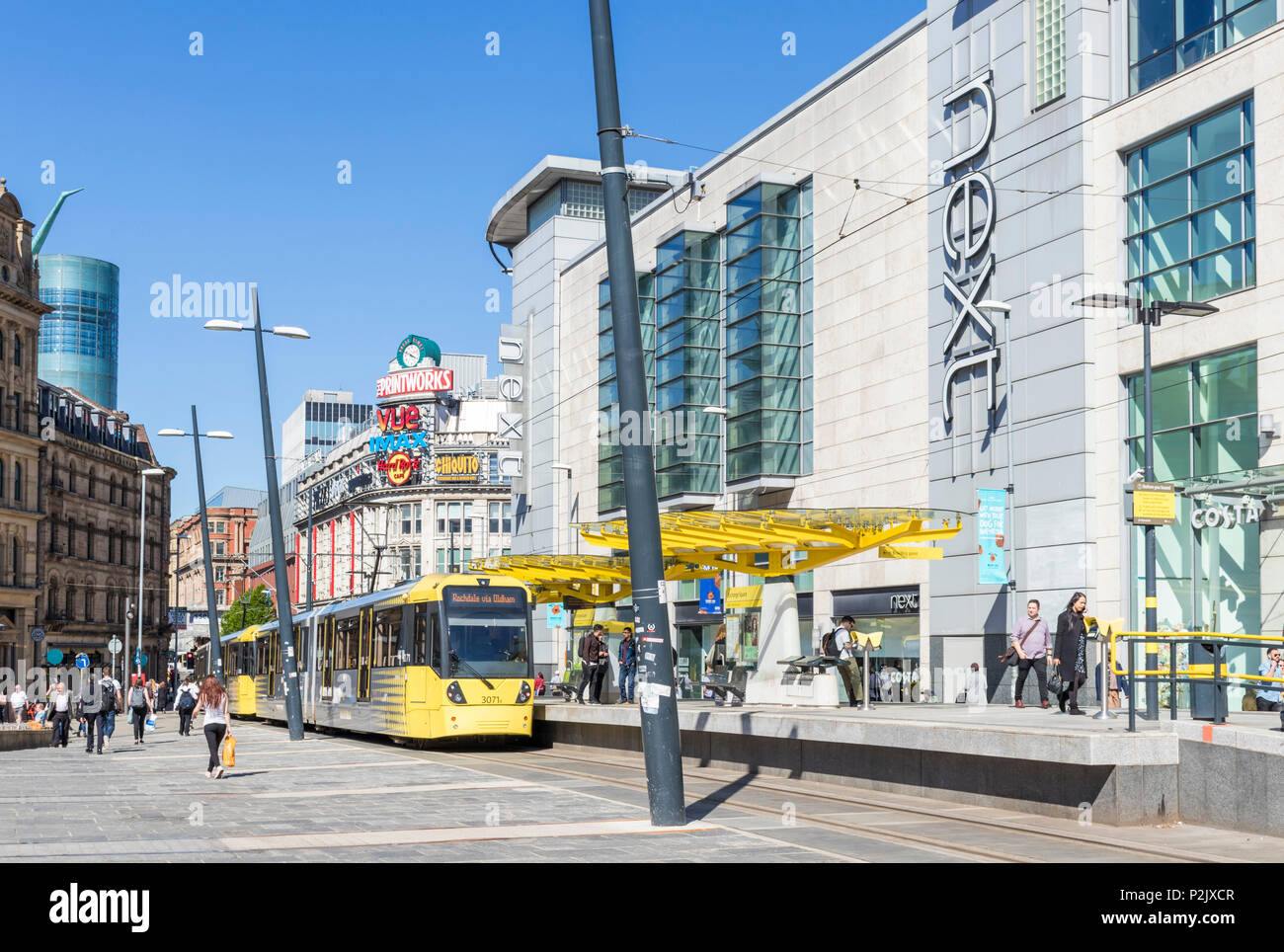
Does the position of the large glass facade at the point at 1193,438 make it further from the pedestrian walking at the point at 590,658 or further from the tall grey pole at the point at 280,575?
the tall grey pole at the point at 280,575

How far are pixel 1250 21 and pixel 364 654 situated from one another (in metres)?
21.2

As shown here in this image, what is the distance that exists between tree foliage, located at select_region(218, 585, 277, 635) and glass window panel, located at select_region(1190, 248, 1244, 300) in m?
104

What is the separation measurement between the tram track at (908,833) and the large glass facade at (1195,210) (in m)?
15.1

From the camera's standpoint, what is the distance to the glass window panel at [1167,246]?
2969 cm

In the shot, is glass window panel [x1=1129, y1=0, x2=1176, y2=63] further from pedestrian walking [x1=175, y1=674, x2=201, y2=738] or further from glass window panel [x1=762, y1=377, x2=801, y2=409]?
pedestrian walking [x1=175, y1=674, x2=201, y2=738]

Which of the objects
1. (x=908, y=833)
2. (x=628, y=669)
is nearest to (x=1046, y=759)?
A: (x=908, y=833)

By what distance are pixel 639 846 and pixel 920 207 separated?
96.7ft

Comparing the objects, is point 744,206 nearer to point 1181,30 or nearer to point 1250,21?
point 1181,30

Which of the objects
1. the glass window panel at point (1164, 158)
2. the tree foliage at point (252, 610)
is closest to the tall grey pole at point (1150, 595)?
the glass window panel at point (1164, 158)

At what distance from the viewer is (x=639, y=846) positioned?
11719 mm

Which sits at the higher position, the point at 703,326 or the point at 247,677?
the point at 703,326
